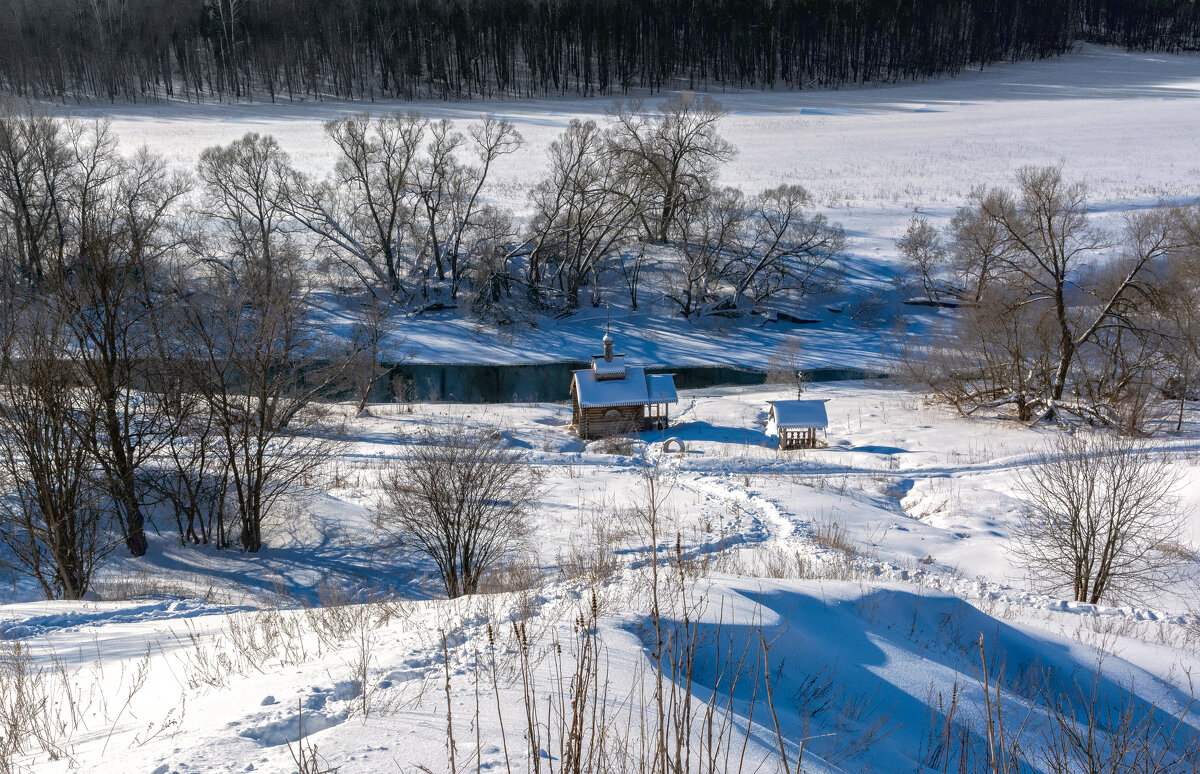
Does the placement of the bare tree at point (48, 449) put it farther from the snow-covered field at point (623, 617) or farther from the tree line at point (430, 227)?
the tree line at point (430, 227)

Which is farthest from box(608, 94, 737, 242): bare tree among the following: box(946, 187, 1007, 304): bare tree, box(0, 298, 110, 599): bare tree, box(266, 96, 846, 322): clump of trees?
box(0, 298, 110, 599): bare tree

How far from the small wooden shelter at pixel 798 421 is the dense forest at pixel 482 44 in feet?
226

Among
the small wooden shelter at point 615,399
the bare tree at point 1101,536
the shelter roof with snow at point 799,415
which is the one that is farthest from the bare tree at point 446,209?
the bare tree at point 1101,536

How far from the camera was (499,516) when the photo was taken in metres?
13.3

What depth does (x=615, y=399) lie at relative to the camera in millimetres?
29031

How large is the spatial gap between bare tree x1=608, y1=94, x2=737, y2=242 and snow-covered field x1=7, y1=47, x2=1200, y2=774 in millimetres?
12816

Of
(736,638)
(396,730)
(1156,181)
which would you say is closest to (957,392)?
(736,638)

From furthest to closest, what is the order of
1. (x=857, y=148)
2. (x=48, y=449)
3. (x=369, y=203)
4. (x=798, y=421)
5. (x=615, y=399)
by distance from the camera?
(x=857, y=148), (x=369, y=203), (x=615, y=399), (x=798, y=421), (x=48, y=449)

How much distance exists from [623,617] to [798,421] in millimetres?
22459

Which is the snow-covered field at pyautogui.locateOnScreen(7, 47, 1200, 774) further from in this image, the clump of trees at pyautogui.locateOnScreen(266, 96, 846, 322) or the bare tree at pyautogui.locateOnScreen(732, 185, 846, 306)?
the bare tree at pyautogui.locateOnScreen(732, 185, 846, 306)

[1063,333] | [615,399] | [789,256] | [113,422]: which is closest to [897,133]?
[789,256]

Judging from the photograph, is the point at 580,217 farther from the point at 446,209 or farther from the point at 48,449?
the point at 48,449

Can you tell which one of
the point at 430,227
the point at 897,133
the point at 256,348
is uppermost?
the point at 897,133

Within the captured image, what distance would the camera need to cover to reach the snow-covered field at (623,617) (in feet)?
12.9
